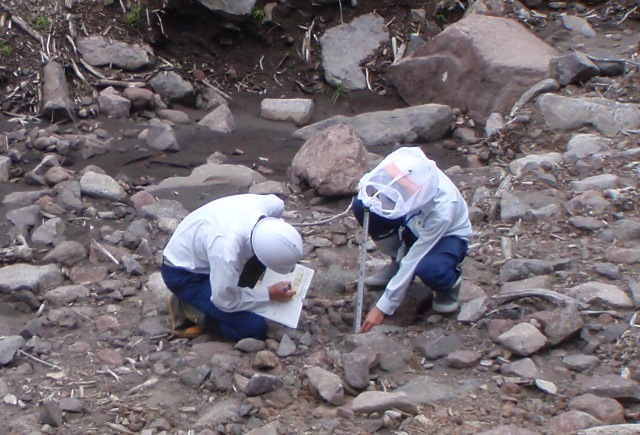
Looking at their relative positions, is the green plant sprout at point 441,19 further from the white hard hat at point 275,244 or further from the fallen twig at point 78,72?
the white hard hat at point 275,244

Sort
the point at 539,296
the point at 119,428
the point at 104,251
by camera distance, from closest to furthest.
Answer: the point at 119,428, the point at 539,296, the point at 104,251

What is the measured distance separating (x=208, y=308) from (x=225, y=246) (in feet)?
1.38

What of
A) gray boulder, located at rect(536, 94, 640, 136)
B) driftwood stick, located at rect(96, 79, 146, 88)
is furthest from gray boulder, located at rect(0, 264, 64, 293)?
gray boulder, located at rect(536, 94, 640, 136)

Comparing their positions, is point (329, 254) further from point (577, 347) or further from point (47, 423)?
point (47, 423)

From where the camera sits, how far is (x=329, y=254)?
523 cm

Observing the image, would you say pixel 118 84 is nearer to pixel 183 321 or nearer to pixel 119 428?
pixel 183 321

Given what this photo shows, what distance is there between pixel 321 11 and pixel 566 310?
575 cm

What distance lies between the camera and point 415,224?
4.16 m

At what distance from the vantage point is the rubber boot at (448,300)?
14.0ft

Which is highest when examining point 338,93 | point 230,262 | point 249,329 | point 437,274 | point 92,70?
point 230,262

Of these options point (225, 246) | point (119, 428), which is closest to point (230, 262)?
point (225, 246)

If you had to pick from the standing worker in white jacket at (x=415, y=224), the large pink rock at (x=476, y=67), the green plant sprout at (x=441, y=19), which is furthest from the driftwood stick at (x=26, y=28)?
the standing worker in white jacket at (x=415, y=224)

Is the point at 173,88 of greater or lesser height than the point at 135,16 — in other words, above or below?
below

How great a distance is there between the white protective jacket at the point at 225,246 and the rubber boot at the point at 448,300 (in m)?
0.80
